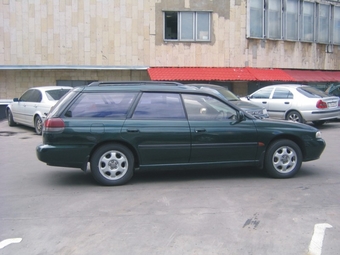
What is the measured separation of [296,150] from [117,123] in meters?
3.00

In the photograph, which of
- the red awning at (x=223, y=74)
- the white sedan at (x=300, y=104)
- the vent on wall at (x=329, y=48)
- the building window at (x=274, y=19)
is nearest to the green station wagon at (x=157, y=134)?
the white sedan at (x=300, y=104)

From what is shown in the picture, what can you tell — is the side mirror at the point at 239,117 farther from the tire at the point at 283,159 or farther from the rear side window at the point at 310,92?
the rear side window at the point at 310,92

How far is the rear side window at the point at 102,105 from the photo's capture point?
685 centimetres

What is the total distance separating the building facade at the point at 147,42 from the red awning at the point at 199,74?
0.16 ft

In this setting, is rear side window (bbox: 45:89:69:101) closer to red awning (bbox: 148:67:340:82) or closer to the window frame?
red awning (bbox: 148:67:340:82)

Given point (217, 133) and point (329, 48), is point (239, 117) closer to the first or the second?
point (217, 133)

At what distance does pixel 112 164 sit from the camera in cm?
682

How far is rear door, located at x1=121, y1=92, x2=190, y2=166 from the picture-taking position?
22.4ft

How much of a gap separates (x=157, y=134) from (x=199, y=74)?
15.7 metres

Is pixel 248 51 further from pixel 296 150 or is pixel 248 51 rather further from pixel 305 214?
pixel 305 214

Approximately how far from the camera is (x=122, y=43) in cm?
2214

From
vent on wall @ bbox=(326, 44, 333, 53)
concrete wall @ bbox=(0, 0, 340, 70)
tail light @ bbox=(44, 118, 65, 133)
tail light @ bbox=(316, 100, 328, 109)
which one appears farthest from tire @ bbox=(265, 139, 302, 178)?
vent on wall @ bbox=(326, 44, 333, 53)

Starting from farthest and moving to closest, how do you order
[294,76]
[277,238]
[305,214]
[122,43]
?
[294,76] < [122,43] < [305,214] < [277,238]

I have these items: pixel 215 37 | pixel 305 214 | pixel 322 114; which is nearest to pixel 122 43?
pixel 215 37
